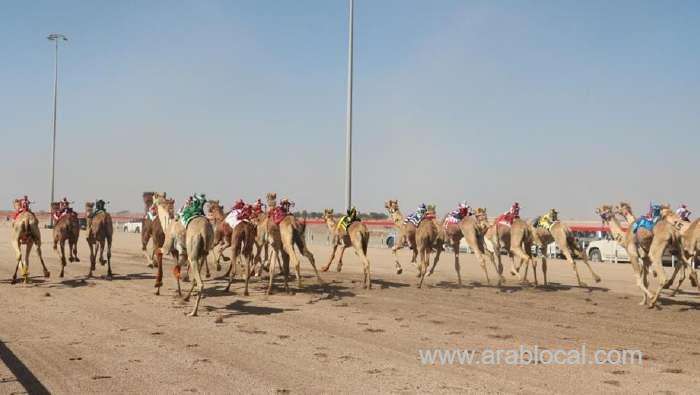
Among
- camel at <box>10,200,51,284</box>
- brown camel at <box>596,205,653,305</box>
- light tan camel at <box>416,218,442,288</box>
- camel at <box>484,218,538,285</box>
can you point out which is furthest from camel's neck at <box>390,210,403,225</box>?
camel at <box>10,200,51,284</box>

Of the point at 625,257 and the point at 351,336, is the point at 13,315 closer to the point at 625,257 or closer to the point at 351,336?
the point at 351,336

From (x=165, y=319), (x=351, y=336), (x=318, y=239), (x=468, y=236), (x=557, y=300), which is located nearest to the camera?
(x=351, y=336)

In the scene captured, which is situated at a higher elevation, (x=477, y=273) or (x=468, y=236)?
(x=468, y=236)

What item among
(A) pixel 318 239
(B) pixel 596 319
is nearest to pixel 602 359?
(B) pixel 596 319

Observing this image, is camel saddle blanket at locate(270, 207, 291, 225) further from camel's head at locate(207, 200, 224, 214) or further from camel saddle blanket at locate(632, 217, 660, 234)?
camel saddle blanket at locate(632, 217, 660, 234)

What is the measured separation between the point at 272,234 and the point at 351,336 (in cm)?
582

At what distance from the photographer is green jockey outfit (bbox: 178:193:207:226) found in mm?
13023

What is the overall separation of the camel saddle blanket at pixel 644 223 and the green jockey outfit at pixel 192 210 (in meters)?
10.7

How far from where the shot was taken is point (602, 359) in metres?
8.55

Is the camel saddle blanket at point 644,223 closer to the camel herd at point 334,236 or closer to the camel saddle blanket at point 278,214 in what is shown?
the camel herd at point 334,236

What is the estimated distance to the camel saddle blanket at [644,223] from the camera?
1488 centimetres

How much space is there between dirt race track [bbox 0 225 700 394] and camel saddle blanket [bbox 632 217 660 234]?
1.89 m

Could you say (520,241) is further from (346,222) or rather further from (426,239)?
(346,222)

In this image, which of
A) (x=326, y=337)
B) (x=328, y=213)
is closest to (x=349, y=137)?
(x=328, y=213)
